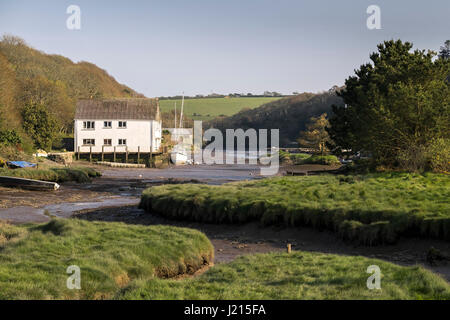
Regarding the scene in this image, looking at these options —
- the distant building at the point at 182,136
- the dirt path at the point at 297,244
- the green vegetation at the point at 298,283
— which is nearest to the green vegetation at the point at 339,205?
the dirt path at the point at 297,244

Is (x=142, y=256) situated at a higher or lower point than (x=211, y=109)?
lower

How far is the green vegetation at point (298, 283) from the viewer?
9.26m

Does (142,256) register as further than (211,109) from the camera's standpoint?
No

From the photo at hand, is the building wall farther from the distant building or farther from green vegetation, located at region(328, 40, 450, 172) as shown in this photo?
green vegetation, located at region(328, 40, 450, 172)

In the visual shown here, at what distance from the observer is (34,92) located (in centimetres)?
8100

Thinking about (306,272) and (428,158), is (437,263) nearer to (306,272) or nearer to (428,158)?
(306,272)

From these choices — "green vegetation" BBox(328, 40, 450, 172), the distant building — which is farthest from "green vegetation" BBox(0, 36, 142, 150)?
"green vegetation" BBox(328, 40, 450, 172)

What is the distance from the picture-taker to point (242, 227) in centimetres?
2038

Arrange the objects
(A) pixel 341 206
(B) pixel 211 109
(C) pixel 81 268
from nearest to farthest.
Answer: (C) pixel 81 268 → (A) pixel 341 206 → (B) pixel 211 109

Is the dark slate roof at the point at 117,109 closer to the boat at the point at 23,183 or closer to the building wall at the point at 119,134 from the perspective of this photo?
the building wall at the point at 119,134

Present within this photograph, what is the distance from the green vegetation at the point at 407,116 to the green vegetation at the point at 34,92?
3178cm

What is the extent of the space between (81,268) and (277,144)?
142 m

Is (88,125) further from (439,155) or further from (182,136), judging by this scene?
(439,155)
